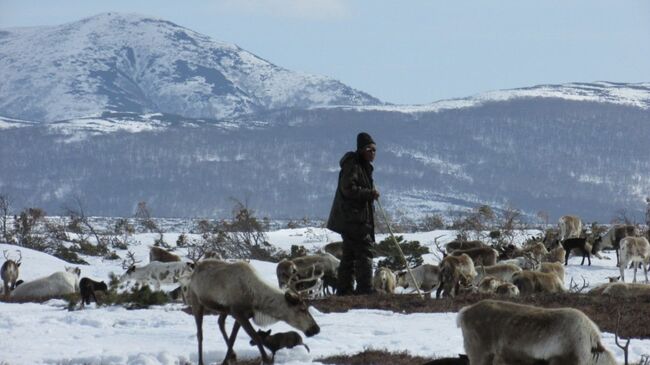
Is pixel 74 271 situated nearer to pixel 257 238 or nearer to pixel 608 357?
pixel 257 238

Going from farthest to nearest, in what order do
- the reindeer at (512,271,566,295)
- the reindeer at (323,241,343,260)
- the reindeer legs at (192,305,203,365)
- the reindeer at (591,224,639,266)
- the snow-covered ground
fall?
the reindeer at (591,224,639,266), the reindeer at (323,241,343,260), the reindeer at (512,271,566,295), the snow-covered ground, the reindeer legs at (192,305,203,365)

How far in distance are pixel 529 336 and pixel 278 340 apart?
11.9 ft

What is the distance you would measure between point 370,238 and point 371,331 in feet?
11.8

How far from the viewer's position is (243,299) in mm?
13414

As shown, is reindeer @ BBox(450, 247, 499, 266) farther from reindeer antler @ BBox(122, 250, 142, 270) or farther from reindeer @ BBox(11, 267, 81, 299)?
reindeer antler @ BBox(122, 250, 142, 270)

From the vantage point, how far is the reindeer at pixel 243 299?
44.0ft

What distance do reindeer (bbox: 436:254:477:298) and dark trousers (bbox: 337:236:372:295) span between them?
164cm

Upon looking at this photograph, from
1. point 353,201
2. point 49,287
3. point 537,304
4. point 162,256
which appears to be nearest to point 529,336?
point 537,304

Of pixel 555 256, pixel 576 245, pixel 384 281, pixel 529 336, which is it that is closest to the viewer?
pixel 529 336

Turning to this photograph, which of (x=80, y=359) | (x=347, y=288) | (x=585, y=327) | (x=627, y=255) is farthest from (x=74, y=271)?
(x=585, y=327)

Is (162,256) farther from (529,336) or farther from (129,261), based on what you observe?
(529,336)

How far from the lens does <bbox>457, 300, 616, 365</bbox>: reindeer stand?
1041cm

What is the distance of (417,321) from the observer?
1689cm

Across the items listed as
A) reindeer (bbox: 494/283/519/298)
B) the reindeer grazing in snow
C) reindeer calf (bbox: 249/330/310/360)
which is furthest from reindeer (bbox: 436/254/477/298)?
reindeer calf (bbox: 249/330/310/360)
